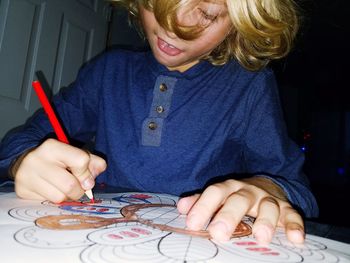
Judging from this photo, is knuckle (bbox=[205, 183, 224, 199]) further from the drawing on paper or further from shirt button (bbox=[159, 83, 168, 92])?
shirt button (bbox=[159, 83, 168, 92])

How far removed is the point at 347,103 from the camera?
15.6 feet

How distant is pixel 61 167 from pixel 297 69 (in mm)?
4067

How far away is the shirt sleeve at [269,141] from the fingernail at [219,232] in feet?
0.90

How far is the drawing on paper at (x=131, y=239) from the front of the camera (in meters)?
0.25

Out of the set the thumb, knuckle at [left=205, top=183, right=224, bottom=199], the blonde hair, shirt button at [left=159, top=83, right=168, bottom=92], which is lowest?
the thumb

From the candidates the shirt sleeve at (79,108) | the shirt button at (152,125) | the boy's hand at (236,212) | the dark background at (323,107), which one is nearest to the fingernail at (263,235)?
the boy's hand at (236,212)

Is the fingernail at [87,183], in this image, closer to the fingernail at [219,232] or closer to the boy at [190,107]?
the boy at [190,107]

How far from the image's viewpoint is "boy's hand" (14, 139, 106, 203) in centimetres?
41

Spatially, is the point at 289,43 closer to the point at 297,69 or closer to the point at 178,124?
the point at 178,124

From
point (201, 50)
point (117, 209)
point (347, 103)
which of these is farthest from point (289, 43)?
point (347, 103)

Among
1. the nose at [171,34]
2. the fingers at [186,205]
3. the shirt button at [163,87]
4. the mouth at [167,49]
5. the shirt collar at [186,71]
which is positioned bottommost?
the fingers at [186,205]

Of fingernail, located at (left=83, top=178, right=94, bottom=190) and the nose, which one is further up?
the nose

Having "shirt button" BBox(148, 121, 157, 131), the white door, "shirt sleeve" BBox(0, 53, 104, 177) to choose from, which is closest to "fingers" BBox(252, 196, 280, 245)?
"shirt button" BBox(148, 121, 157, 131)

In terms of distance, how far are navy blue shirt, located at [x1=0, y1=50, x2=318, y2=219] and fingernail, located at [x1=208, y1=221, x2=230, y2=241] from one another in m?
0.32
